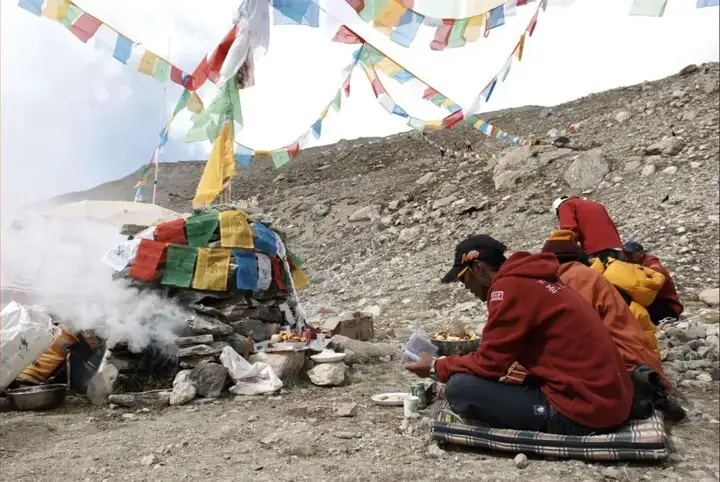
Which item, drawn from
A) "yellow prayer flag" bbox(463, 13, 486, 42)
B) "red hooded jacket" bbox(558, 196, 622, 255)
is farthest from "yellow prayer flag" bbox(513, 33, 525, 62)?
"red hooded jacket" bbox(558, 196, 622, 255)

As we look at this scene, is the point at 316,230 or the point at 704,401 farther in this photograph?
the point at 316,230

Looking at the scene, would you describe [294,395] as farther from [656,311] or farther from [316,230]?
[316,230]

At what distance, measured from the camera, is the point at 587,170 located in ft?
43.8

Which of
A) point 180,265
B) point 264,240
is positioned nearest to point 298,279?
point 264,240

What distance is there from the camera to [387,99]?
979 centimetres

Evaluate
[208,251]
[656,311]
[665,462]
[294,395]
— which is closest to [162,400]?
[294,395]

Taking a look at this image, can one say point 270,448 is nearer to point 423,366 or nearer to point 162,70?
point 423,366

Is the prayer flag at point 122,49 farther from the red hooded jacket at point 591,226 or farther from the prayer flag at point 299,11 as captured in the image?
the red hooded jacket at point 591,226

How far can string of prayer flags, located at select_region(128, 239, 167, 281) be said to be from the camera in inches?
209

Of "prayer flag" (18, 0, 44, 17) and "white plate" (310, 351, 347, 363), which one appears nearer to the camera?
"white plate" (310, 351, 347, 363)

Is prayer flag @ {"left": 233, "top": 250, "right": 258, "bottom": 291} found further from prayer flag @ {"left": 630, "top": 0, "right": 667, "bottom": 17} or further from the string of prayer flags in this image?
prayer flag @ {"left": 630, "top": 0, "right": 667, "bottom": 17}

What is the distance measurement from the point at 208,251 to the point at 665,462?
432 cm

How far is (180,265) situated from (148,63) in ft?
11.2

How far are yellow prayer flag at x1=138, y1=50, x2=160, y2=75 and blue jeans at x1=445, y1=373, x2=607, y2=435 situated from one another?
20.8ft
